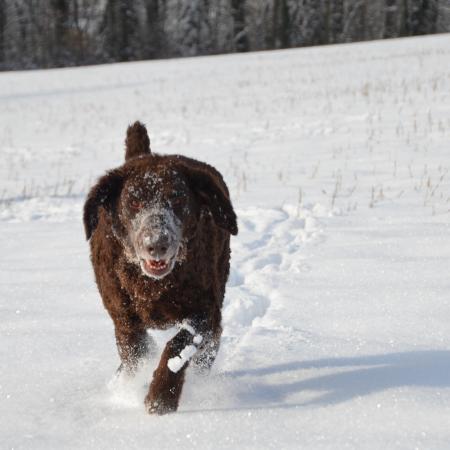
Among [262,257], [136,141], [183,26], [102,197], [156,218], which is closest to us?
[156,218]

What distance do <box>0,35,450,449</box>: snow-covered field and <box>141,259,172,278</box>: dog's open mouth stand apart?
641 millimetres

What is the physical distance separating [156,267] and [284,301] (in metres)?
1.71

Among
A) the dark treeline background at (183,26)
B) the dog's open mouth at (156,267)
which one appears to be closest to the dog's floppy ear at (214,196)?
the dog's open mouth at (156,267)

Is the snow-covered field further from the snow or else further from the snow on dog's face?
the snow on dog's face

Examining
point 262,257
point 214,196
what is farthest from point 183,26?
point 214,196

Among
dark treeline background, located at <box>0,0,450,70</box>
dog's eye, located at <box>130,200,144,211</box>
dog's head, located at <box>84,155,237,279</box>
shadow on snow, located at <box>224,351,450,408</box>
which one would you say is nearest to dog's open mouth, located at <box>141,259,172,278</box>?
dog's head, located at <box>84,155,237,279</box>

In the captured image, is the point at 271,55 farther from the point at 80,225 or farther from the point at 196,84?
the point at 80,225

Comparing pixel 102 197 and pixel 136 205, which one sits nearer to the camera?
pixel 136 205

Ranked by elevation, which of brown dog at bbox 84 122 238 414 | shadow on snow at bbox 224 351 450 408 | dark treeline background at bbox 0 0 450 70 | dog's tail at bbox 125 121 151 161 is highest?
dark treeline background at bbox 0 0 450 70

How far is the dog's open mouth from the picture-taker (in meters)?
2.64

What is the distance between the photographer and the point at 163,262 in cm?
265

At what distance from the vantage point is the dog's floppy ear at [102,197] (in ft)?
9.55

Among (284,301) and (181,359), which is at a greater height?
(181,359)

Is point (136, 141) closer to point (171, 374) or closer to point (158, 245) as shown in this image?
point (158, 245)
